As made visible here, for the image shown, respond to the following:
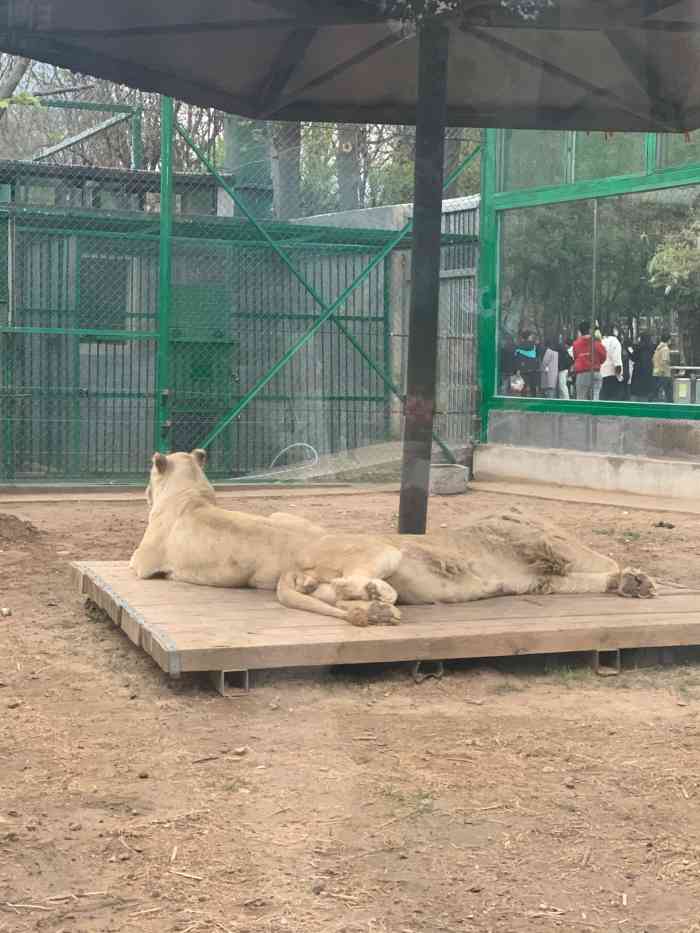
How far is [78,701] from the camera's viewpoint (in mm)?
5855

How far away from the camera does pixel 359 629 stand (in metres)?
6.17

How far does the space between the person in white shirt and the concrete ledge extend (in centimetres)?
68

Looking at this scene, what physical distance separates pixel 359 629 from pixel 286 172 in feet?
Answer: 35.3

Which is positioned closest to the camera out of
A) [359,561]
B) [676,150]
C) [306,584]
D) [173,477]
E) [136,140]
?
[359,561]

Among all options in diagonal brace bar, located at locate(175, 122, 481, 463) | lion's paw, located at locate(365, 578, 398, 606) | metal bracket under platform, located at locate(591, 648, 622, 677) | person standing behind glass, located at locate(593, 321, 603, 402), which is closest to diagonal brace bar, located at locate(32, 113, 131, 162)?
diagonal brace bar, located at locate(175, 122, 481, 463)

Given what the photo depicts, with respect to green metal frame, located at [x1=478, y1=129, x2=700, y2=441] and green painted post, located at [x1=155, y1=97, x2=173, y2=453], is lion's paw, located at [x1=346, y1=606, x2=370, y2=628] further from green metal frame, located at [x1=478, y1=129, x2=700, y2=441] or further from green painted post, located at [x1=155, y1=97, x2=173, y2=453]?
green metal frame, located at [x1=478, y1=129, x2=700, y2=441]

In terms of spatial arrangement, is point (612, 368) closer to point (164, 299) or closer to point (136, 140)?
point (164, 299)

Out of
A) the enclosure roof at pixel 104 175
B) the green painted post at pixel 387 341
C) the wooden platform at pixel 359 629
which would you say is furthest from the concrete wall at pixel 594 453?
the wooden platform at pixel 359 629

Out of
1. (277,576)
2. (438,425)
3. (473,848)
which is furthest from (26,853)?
(438,425)

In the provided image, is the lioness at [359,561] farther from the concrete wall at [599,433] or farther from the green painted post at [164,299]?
the concrete wall at [599,433]

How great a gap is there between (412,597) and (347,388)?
30.7ft

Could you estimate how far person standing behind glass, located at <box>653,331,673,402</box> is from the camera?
14.4 m

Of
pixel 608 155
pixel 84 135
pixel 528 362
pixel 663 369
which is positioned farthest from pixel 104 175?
pixel 663 369

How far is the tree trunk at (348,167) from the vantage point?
1888 centimetres
